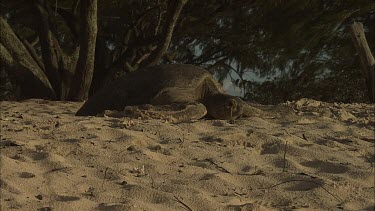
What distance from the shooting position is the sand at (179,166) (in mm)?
2586

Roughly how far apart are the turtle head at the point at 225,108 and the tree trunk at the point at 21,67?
442 centimetres

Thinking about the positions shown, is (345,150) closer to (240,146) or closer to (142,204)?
(240,146)

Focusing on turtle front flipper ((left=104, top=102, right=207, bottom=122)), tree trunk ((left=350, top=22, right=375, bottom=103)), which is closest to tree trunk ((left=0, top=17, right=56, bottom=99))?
turtle front flipper ((left=104, top=102, right=207, bottom=122))

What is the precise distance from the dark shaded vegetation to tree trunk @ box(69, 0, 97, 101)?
0.02 m

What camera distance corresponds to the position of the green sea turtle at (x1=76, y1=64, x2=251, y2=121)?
5230 millimetres

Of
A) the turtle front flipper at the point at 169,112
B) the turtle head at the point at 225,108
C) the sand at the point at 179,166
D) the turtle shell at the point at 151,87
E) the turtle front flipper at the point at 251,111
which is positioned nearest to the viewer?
the sand at the point at 179,166

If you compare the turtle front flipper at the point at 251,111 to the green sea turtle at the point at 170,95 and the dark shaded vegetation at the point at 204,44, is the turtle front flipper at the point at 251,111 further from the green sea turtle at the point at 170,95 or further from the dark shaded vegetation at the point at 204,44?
the dark shaded vegetation at the point at 204,44

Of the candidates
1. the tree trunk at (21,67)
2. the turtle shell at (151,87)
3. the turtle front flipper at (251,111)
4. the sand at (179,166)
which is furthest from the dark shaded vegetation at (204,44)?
the sand at (179,166)

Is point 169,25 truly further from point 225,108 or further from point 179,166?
point 179,166

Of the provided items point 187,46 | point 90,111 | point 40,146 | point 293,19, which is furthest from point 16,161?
point 187,46

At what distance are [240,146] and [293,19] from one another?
758cm

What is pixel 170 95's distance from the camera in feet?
18.4

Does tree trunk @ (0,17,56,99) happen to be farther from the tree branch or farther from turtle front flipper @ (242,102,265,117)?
turtle front flipper @ (242,102,265,117)

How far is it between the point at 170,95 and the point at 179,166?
2473 millimetres
